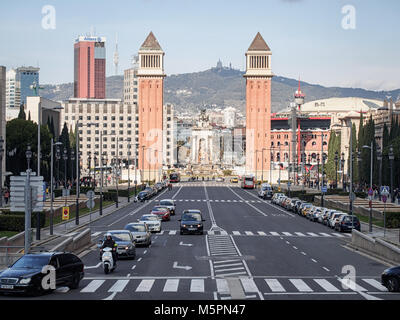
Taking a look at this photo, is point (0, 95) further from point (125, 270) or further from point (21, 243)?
point (125, 270)

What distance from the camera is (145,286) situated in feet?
84.9

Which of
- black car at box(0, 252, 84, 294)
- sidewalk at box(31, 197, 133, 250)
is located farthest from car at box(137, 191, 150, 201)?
black car at box(0, 252, 84, 294)

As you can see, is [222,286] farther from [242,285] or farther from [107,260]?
[107,260]

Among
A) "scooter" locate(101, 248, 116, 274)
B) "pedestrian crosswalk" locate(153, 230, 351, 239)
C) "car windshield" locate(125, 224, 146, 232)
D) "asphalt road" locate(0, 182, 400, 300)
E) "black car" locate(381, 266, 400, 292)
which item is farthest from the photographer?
"pedestrian crosswalk" locate(153, 230, 351, 239)

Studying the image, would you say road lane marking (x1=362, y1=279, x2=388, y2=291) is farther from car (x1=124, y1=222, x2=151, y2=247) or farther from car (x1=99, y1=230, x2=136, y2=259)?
car (x1=124, y1=222, x2=151, y2=247)

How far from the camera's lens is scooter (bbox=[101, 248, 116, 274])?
95.9 feet

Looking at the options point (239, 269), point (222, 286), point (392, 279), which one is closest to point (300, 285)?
point (222, 286)

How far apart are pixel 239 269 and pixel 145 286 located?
648 centimetres

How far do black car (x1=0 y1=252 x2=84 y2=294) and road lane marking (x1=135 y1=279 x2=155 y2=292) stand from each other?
6.78 ft

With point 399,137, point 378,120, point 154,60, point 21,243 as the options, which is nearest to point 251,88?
point 154,60

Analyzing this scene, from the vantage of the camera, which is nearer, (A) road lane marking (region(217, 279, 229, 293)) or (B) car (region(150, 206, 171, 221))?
(A) road lane marking (region(217, 279, 229, 293))

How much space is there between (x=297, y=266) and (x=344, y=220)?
21718 millimetres

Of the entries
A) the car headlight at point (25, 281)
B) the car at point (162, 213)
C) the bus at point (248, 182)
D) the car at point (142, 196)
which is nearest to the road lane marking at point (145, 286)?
the car headlight at point (25, 281)

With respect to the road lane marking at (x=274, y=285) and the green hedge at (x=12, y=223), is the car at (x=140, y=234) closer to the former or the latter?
the green hedge at (x=12, y=223)
